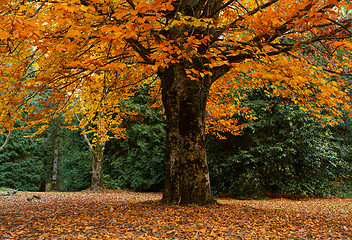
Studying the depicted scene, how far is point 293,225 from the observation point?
373 centimetres

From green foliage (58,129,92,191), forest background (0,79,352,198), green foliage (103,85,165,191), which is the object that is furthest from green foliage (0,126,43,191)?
forest background (0,79,352,198)

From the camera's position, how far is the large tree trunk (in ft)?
14.9

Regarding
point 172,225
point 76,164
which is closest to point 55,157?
point 76,164

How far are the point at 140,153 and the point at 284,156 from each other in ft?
22.5

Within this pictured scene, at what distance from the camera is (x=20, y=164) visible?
16.5 meters

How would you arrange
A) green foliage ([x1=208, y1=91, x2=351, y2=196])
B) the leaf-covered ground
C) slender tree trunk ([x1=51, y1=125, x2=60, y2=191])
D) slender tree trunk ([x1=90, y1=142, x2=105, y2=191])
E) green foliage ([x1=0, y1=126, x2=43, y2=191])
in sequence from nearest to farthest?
the leaf-covered ground
green foliage ([x1=208, y1=91, x2=351, y2=196])
slender tree trunk ([x1=90, y1=142, x2=105, y2=191])
green foliage ([x1=0, y1=126, x2=43, y2=191])
slender tree trunk ([x1=51, y1=125, x2=60, y2=191])

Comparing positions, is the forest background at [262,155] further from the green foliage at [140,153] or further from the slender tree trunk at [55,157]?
the slender tree trunk at [55,157]

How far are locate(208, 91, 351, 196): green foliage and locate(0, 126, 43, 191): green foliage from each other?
538 inches

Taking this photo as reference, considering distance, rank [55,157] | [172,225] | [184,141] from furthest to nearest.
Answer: [55,157] < [184,141] < [172,225]

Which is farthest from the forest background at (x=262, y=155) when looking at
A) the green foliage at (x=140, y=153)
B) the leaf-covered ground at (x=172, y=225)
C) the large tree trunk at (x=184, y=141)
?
the leaf-covered ground at (x=172, y=225)

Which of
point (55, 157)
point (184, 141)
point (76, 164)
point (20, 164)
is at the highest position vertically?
point (184, 141)

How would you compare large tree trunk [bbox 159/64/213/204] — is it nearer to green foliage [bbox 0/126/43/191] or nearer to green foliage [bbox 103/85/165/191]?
green foliage [bbox 103/85/165/191]

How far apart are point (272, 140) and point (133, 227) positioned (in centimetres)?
733

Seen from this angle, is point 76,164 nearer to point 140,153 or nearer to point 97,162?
point 97,162
